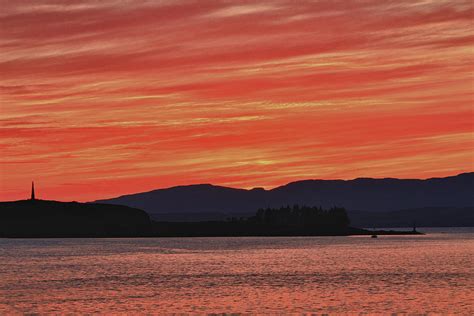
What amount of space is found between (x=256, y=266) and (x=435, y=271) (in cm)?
3515

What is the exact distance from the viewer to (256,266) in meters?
164

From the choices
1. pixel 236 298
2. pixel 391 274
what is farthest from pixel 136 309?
pixel 391 274

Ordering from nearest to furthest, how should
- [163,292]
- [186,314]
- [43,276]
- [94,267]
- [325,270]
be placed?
[186,314], [163,292], [43,276], [325,270], [94,267]

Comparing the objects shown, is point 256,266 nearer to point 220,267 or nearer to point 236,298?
point 220,267

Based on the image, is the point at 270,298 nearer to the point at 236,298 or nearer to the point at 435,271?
the point at 236,298

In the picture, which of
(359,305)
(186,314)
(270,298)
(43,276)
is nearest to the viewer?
(186,314)

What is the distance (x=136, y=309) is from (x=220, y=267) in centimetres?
7532

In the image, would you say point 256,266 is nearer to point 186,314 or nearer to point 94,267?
point 94,267

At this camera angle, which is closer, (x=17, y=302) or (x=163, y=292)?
(x=17, y=302)

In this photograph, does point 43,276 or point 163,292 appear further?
point 43,276

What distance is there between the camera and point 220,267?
162m

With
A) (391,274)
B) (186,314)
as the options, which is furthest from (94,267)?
(186,314)

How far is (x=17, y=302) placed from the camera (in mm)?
94438

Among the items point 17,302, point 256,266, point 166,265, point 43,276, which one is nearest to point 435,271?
point 256,266
